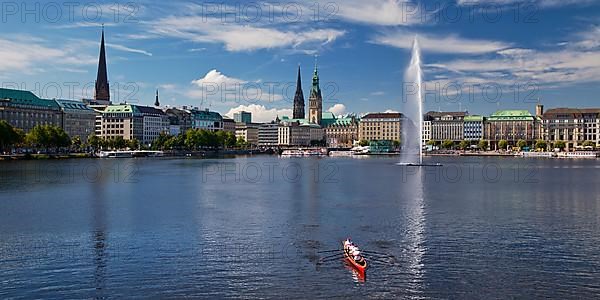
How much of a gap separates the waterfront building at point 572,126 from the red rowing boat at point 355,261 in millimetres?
179143

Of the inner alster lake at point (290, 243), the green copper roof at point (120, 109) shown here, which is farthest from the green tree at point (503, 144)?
the inner alster lake at point (290, 243)

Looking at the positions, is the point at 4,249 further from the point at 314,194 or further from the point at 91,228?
the point at 314,194

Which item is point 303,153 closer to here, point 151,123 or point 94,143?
point 151,123

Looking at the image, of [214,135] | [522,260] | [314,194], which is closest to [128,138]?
[214,135]

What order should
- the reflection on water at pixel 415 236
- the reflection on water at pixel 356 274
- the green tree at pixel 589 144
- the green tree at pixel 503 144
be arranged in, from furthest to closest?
the green tree at pixel 503 144, the green tree at pixel 589 144, the reflection on water at pixel 415 236, the reflection on water at pixel 356 274

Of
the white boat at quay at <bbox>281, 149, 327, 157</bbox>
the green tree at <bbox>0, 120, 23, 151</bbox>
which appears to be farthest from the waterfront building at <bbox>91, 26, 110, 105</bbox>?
the green tree at <bbox>0, 120, 23, 151</bbox>

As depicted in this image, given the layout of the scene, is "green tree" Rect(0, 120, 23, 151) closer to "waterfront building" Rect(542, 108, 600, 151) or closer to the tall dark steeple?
the tall dark steeple

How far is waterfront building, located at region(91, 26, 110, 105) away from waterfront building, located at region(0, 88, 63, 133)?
1131 inches

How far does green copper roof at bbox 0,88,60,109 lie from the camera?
13825 centimetres

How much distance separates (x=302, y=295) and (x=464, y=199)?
2888cm

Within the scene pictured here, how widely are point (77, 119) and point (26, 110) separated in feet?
88.1

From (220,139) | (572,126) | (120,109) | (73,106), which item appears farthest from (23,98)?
(572,126)

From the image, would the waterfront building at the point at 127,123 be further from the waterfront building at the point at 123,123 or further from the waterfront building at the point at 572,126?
the waterfront building at the point at 572,126

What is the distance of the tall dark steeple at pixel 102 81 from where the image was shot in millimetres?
185875
